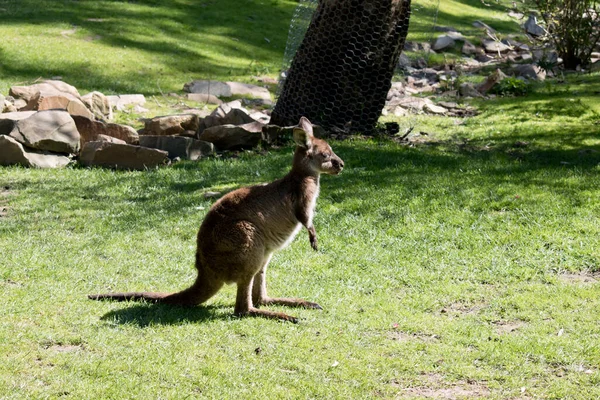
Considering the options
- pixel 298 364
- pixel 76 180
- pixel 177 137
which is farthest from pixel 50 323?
pixel 177 137

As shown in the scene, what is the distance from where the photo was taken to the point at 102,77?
15.1 metres

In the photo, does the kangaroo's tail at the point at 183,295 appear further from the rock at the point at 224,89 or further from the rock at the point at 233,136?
the rock at the point at 224,89

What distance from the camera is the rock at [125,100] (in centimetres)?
1336

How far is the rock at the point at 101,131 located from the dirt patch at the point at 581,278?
20.2 feet

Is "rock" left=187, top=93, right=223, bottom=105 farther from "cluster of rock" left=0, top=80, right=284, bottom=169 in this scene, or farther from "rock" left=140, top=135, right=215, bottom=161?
"rock" left=140, top=135, right=215, bottom=161

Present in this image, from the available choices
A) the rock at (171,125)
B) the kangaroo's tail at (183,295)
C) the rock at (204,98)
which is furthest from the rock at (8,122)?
the kangaroo's tail at (183,295)

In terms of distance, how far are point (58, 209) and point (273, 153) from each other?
10.6 ft

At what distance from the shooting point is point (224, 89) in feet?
49.4

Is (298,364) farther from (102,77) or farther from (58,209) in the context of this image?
(102,77)

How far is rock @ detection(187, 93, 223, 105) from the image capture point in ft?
47.3

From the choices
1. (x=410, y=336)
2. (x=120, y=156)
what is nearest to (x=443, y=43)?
(x=120, y=156)

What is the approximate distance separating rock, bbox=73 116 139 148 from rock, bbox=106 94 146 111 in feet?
7.07

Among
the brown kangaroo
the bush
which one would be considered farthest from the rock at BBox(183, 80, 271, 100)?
the brown kangaroo

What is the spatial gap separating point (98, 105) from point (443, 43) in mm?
10626
